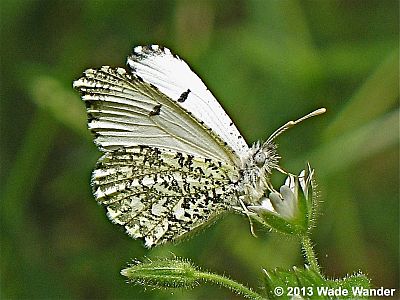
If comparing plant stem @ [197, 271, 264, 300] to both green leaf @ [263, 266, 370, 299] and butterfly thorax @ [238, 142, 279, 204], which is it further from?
butterfly thorax @ [238, 142, 279, 204]

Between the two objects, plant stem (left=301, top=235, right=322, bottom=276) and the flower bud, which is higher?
the flower bud

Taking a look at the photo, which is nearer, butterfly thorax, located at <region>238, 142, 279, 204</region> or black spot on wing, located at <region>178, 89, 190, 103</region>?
butterfly thorax, located at <region>238, 142, 279, 204</region>

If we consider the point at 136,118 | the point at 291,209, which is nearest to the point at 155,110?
the point at 136,118

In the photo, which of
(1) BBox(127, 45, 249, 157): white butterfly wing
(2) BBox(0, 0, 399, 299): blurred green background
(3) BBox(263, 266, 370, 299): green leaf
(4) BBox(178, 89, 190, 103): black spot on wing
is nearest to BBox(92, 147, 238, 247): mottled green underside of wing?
(1) BBox(127, 45, 249, 157): white butterfly wing

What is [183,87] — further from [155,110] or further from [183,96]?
[155,110]

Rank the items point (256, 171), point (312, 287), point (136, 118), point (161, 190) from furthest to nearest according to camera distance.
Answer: point (136, 118) < point (161, 190) < point (256, 171) < point (312, 287)

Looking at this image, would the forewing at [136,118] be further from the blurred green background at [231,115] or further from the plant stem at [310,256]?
the blurred green background at [231,115]

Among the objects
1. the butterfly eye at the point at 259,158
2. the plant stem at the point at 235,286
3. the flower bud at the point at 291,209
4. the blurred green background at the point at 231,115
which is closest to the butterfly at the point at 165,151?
the butterfly eye at the point at 259,158
